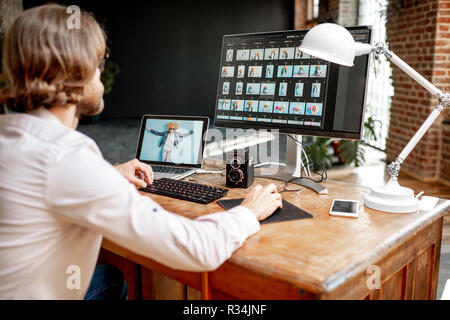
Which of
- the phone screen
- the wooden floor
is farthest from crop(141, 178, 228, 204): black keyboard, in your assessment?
the wooden floor

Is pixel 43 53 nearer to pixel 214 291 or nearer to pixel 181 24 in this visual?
pixel 214 291

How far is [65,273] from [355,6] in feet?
22.7

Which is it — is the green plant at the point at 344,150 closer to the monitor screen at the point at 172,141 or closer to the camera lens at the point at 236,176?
the monitor screen at the point at 172,141

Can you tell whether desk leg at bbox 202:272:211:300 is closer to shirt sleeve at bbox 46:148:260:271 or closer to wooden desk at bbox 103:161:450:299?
wooden desk at bbox 103:161:450:299

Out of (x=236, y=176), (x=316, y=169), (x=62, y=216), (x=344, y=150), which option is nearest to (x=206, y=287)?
(x=62, y=216)

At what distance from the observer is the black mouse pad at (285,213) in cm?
121

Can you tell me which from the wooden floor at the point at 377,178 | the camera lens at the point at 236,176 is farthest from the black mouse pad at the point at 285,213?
the wooden floor at the point at 377,178

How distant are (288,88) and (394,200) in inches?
23.0

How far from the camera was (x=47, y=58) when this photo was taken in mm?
846

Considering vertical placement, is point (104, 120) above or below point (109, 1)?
below

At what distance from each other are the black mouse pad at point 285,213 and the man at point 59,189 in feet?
0.91

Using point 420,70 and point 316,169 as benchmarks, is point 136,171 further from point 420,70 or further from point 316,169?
point 420,70

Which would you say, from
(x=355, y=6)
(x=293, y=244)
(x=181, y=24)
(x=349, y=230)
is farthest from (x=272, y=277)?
(x=181, y=24)

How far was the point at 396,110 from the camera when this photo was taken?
504cm
